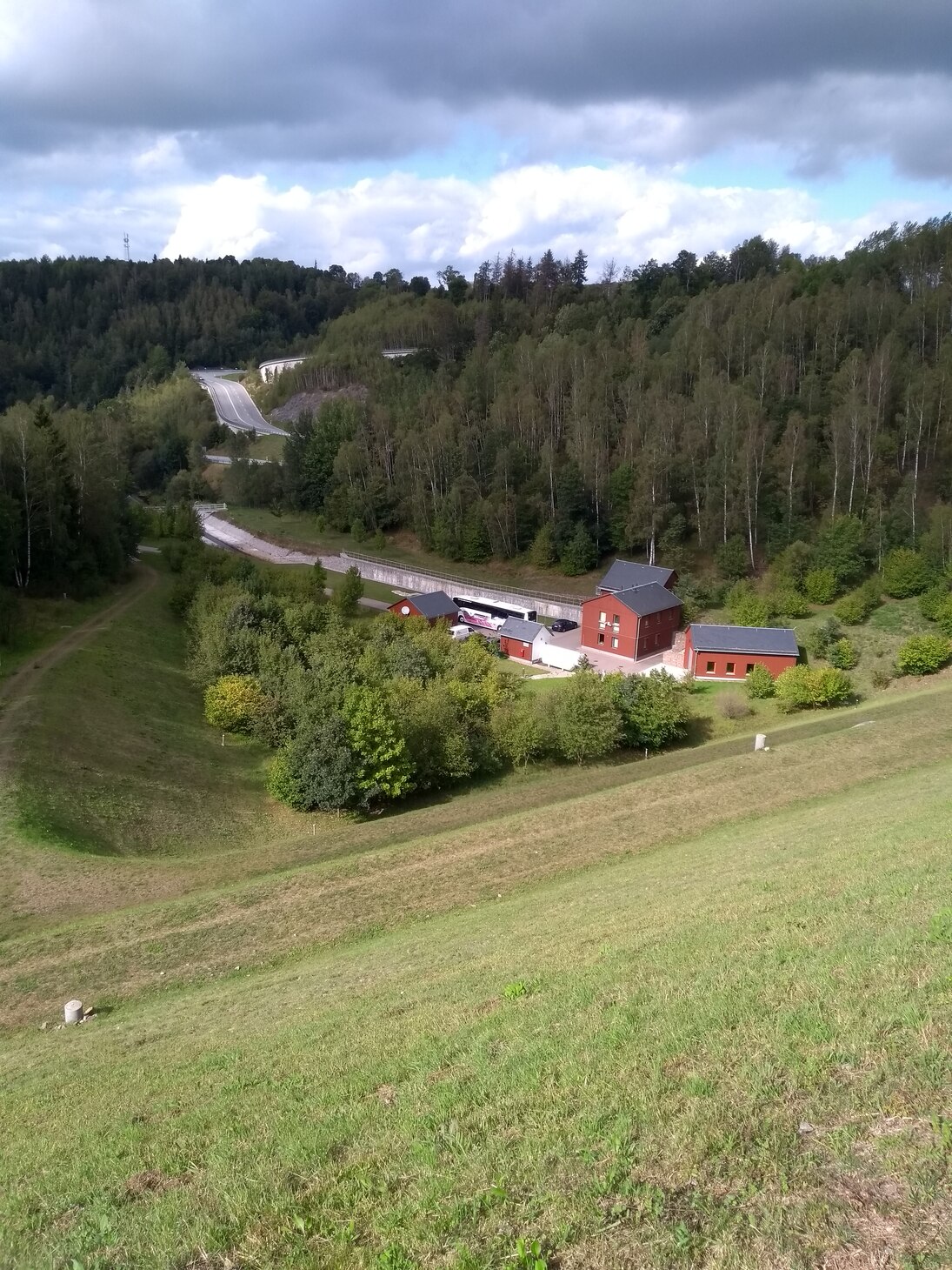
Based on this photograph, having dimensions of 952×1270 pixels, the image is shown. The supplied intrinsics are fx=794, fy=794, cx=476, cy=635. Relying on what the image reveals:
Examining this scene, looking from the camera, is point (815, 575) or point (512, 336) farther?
point (512, 336)

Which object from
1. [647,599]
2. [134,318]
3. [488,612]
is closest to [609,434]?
[488,612]

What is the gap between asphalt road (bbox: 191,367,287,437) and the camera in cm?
11262

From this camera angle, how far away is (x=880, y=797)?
2214cm

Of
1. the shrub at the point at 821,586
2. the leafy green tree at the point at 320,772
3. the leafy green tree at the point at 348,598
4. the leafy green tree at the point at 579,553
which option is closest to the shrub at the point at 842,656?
the shrub at the point at 821,586

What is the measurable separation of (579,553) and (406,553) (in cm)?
1703

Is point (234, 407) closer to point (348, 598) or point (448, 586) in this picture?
point (448, 586)

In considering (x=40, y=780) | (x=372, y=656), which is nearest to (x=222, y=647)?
(x=372, y=656)

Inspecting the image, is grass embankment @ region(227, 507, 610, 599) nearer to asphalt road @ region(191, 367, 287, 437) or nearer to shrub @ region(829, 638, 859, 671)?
shrub @ region(829, 638, 859, 671)

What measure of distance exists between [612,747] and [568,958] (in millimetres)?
22207

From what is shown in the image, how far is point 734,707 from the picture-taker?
1508 inches

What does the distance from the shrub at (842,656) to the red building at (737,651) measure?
72.7 inches

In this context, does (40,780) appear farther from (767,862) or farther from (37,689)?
(767,862)

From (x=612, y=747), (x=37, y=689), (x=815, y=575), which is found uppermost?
(x=815, y=575)

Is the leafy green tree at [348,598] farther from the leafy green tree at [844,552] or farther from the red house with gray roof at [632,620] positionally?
the leafy green tree at [844,552]
